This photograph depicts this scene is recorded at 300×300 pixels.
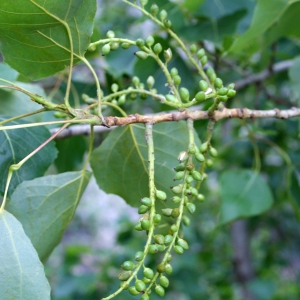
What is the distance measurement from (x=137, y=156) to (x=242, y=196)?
0.49 metres

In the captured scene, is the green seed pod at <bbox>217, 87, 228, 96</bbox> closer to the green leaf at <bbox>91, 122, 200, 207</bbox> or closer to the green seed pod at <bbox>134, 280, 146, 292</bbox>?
the green leaf at <bbox>91, 122, 200, 207</bbox>

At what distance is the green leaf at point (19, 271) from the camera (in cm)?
52

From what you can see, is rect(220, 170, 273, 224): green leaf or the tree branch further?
rect(220, 170, 273, 224): green leaf

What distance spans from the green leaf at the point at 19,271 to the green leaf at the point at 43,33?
278 millimetres

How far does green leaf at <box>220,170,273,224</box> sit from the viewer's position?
3.58ft

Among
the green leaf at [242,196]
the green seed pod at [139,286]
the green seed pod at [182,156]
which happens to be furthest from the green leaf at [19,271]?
the green leaf at [242,196]

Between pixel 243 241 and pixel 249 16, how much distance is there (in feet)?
4.67

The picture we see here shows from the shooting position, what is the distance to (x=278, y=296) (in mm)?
2309

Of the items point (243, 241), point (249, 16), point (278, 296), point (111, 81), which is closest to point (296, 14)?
point (249, 16)

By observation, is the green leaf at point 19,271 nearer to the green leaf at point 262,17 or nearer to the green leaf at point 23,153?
the green leaf at point 23,153

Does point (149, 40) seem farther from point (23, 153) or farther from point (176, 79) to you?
point (23, 153)

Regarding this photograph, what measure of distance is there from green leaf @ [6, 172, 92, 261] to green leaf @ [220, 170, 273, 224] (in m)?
0.51

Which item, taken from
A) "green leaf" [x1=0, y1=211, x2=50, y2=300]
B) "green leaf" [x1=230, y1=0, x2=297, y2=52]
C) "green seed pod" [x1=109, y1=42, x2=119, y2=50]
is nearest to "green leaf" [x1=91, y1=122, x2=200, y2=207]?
"green seed pod" [x1=109, y1=42, x2=119, y2=50]

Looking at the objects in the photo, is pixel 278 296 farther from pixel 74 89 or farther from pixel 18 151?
pixel 18 151
